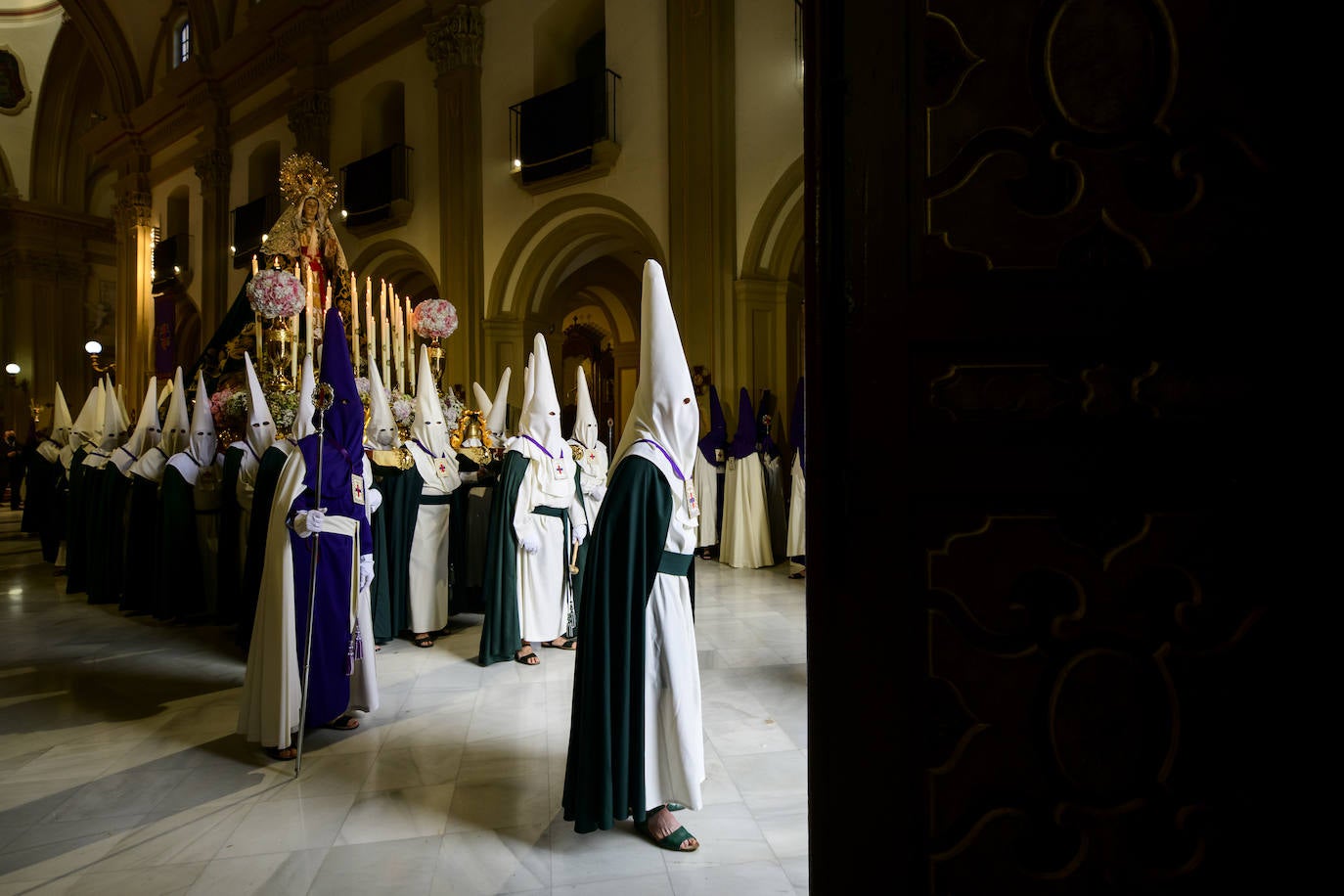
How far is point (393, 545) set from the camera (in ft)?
16.9

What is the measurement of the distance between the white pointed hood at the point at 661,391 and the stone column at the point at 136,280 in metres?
20.1

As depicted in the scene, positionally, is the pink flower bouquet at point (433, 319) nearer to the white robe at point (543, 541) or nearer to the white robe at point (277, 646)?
the white robe at point (543, 541)

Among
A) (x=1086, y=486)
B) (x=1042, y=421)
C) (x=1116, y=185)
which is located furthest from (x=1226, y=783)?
(x=1116, y=185)

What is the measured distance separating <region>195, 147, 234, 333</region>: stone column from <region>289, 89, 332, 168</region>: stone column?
12.5 ft

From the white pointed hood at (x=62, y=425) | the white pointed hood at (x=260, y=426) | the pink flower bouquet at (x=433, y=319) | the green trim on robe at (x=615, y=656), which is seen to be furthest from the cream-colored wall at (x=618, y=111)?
the green trim on robe at (x=615, y=656)

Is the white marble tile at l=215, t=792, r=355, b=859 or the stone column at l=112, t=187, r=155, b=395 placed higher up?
the stone column at l=112, t=187, r=155, b=395

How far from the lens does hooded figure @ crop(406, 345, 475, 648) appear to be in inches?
205

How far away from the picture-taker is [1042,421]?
113 cm

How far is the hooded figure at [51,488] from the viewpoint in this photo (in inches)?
354

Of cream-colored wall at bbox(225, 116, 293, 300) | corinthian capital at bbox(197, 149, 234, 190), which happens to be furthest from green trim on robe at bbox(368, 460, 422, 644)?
corinthian capital at bbox(197, 149, 234, 190)

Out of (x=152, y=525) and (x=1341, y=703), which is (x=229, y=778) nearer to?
(x=1341, y=703)

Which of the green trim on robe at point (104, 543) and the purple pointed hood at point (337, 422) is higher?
the purple pointed hood at point (337, 422)

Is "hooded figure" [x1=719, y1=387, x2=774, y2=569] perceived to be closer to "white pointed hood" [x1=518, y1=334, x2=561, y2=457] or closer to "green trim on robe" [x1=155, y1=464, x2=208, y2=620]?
"white pointed hood" [x1=518, y1=334, x2=561, y2=457]

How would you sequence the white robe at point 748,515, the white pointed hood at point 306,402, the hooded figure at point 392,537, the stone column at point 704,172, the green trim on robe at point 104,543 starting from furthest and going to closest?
1. the stone column at point 704,172
2. the white robe at point 748,515
3. the green trim on robe at point 104,543
4. the hooded figure at point 392,537
5. the white pointed hood at point 306,402
